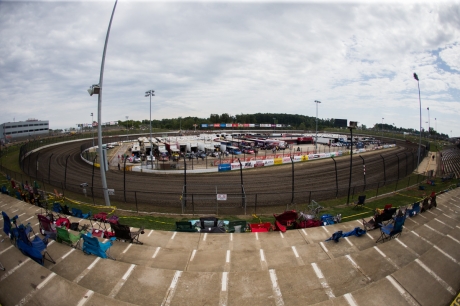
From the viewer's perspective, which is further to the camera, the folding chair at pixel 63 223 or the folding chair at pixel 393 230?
the folding chair at pixel 63 223

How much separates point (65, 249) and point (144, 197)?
1465 cm

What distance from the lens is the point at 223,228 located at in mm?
11367

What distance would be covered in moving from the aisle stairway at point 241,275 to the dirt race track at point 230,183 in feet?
32.4

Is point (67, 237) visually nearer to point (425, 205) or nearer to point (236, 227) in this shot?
point (236, 227)

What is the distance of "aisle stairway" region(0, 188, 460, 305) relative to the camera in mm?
5086

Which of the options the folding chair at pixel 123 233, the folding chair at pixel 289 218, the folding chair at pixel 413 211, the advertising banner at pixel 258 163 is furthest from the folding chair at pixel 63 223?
the advertising banner at pixel 258 163

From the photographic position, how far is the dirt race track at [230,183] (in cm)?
2097

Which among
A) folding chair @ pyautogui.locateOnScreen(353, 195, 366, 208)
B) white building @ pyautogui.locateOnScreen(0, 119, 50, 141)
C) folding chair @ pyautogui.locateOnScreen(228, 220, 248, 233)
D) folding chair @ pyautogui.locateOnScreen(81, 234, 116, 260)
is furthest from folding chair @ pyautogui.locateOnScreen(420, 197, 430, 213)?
white building @ pyautogui.locateOnScreen(0, 119, 50, 141)

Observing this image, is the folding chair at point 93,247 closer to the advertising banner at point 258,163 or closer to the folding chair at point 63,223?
the folding chair at point 63,223

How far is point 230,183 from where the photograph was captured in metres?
28.0

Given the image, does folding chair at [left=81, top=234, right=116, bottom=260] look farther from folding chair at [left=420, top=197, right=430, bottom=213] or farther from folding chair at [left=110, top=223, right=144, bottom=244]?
folding chair at [left=420, top=197, right=430, bottom=213]

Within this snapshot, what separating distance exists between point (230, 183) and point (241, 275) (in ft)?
71.7

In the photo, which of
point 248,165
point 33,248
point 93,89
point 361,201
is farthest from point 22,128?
point 361,201

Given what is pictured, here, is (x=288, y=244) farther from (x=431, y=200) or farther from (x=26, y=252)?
(x=431, y=200)
